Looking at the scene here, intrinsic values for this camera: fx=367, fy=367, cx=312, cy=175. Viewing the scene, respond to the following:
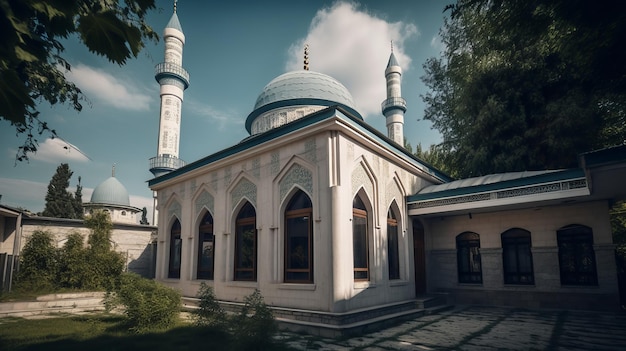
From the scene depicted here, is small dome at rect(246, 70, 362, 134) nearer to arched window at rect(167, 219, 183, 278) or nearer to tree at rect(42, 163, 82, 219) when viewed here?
A: arched window at rect(167, 219, 183, 278)

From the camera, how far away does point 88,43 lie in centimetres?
160

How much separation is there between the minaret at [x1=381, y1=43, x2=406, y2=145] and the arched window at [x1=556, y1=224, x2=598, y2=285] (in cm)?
1494

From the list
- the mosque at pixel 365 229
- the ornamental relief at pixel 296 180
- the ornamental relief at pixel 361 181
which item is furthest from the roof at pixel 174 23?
the ornamental relief at pixel 361 181

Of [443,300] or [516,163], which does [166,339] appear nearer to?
[443,300]

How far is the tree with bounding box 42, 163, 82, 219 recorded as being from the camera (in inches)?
1004

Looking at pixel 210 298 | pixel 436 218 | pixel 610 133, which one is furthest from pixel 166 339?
pixel 610 133

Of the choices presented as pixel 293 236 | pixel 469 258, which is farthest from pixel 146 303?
pixel 469 258

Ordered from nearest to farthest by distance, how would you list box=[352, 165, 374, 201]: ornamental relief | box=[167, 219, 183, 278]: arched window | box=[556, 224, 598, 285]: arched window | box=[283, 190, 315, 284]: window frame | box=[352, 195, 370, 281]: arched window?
box=[283, 190, 315, 284]: window frame < box=[352, 195, 370, 281]: arched window < box=[352, 165, 374, 201]: ornamental relief < box=[556, 224, 598, 285]: arched window < box=[167, 219, 183, 278]: arched window

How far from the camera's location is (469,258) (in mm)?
11727

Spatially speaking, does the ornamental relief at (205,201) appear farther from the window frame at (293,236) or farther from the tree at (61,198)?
the tree at (61,198)

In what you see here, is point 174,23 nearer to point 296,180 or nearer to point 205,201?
point 205,201

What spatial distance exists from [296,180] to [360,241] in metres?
2.09

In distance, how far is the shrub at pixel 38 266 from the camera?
13.5 meters

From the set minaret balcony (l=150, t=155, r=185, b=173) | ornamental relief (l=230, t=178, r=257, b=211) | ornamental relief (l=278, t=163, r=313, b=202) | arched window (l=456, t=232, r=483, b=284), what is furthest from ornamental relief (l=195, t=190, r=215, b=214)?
minaret balcony (l=150, t=155, r=185, b=173)
